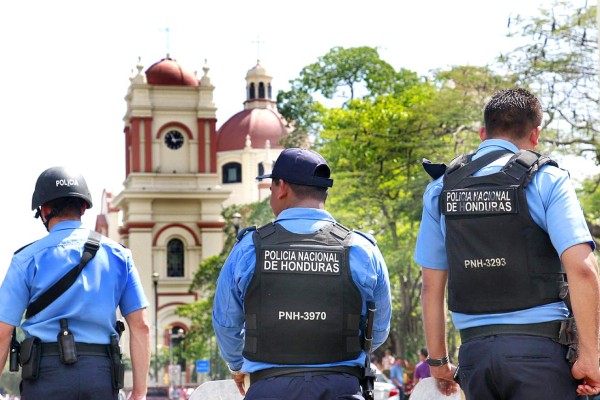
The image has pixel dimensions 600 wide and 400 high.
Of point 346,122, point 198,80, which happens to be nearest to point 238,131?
point 198,80

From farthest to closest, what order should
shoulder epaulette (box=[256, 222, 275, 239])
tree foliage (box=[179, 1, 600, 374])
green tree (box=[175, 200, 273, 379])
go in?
green tree (box=[175, 200, 273, 379]), tree foliage (box=[179, 1, 600, 374]), shoulder epaulette (box=[256, 222, 275, 239])

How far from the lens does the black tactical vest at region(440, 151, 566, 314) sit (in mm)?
6047

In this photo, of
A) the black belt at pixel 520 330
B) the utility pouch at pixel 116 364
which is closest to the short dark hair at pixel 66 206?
the utility pouch at pixel 116 364

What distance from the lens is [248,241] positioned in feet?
21.3

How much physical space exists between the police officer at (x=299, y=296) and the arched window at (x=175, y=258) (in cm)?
9086

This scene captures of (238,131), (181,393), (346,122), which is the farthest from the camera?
(238,131)

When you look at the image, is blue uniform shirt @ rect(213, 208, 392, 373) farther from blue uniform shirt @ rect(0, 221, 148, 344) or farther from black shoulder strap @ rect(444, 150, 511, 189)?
blue uniform shirt @ rect(0, 221, 148, 344)

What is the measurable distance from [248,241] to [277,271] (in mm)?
206

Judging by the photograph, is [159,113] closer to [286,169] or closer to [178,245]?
[178,245]

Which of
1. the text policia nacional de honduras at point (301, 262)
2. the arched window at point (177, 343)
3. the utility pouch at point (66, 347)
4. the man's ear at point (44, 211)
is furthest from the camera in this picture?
the arched window at point (177, 343)

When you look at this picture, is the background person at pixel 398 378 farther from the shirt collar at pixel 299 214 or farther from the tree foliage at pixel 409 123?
the shirt collar at pixel 299 214

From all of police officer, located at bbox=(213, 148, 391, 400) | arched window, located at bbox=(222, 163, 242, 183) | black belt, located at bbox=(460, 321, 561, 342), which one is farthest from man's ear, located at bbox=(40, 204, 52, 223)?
arched window, located at bbox=(222, 163, 242, 183)

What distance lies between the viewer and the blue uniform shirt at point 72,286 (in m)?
7.17

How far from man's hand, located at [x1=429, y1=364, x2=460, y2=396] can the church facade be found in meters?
87.8
